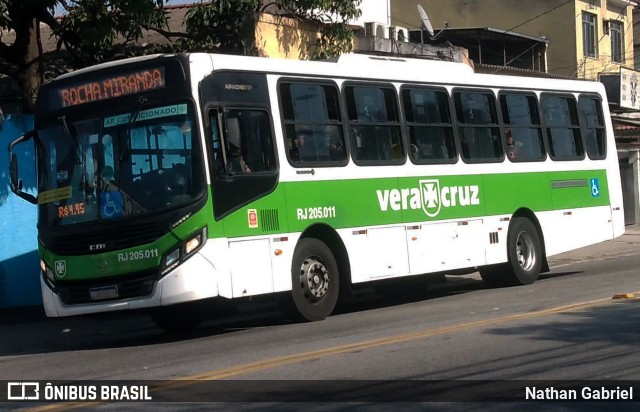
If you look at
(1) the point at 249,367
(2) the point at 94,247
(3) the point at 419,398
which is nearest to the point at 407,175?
(2) the point at 94,247

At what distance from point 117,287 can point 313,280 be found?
274 cm

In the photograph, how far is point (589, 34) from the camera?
39.5 meters

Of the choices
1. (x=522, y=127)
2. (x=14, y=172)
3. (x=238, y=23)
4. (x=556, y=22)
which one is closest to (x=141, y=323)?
(x=14, y=172)

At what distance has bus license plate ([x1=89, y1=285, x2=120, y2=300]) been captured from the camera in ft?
41.0

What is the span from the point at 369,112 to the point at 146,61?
374cm

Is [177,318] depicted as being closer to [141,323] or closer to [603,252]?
[141,323]

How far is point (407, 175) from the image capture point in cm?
1571

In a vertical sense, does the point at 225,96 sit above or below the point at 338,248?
above

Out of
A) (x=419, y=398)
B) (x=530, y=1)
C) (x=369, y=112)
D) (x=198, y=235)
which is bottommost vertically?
(x=419, y=398)

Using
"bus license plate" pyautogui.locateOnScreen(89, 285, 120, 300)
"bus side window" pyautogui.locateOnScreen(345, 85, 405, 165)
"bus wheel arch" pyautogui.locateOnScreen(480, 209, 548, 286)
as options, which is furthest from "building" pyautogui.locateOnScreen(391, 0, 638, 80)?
"bus license plate" pyautogui.locateOnScreen(89, 285, 120, 300)

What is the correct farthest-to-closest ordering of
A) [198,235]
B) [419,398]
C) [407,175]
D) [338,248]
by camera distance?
[407,175]
[338,248]
[198,235]
[419,398]

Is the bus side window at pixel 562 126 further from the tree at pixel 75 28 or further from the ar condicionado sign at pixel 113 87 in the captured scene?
the ar condicionado sign at pixel 113 87

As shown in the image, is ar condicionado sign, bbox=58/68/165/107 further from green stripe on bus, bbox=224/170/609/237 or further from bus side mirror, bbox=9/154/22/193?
green stripe on bus, bbox=224/170/609/237

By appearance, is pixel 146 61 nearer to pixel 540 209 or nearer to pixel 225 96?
pixel 225 96
